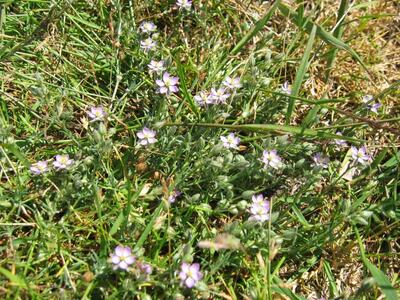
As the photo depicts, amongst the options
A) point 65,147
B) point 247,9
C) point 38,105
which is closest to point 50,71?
point 38,105

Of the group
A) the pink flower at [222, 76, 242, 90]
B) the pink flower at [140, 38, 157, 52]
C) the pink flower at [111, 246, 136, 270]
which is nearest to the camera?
the pink flower at [111, 246, 136, 270]

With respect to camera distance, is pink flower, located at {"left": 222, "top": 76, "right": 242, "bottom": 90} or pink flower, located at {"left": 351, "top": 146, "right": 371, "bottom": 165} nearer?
pink flower, located at {"left": 351, "top": 146, "right": 371, "bottom": 165}

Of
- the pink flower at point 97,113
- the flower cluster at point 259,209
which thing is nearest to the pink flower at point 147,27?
the pink flower at point 97,113

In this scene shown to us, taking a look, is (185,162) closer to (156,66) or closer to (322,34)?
(156,66)

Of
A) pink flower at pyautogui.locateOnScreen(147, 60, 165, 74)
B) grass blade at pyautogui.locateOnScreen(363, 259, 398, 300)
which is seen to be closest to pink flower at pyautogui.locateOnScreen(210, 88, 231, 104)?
pink flower at pyautogui.locateOnScreen(147, 60, 165, 74)

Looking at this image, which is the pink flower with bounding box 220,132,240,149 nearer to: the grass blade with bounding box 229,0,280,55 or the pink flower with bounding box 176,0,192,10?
the grass blade with bounding box 229,0,280,55

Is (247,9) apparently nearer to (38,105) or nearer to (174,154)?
(174,154)

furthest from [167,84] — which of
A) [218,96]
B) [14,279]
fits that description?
[14,279]
